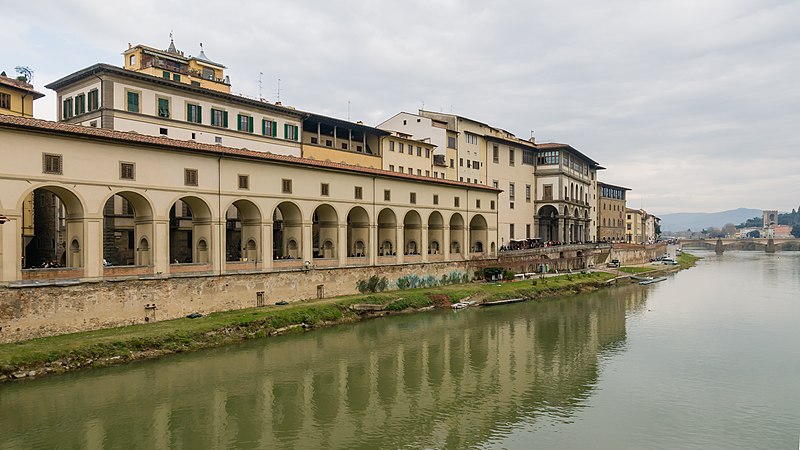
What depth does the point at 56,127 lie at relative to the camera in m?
26.8

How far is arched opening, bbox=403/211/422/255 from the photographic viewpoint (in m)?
50.3

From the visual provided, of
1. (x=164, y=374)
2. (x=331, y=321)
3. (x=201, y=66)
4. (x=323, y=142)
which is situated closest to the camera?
(x=164, y=374)

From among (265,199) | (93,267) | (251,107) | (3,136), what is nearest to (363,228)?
(265,199)

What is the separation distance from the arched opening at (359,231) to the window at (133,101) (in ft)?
56.6

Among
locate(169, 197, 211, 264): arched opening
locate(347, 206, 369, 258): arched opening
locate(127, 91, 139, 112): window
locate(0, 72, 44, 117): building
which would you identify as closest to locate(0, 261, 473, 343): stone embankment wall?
locate(169, 197, 211, 264): arched opening

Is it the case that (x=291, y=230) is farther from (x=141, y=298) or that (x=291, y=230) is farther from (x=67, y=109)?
(x=67, y=109)

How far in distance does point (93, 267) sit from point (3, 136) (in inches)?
292

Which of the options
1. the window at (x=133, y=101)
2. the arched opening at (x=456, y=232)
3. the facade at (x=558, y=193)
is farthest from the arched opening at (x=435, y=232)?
the facade at (x=558, y=193)

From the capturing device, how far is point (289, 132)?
4791 centimetres

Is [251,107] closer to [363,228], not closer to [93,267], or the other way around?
[363,228]

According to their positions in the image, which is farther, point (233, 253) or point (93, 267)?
point (233, 253)

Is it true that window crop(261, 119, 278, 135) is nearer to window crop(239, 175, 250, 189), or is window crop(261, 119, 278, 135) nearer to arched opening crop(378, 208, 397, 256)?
window crop(239, 175, 250, 189)

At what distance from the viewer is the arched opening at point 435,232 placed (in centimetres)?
5281

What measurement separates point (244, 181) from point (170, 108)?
919 cm
